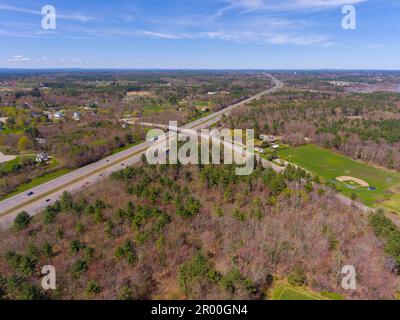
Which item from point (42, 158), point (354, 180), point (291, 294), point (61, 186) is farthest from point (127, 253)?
point (354, 180)

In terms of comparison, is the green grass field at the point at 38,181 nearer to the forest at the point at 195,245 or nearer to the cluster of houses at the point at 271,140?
the forest at the point at 195,245

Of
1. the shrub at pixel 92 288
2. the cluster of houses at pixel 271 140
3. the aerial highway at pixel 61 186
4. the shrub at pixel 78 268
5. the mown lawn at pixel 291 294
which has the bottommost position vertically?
the mown lawn at pixel 291 294

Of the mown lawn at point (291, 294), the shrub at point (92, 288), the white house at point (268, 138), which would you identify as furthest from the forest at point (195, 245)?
the white house at point (268, 138)

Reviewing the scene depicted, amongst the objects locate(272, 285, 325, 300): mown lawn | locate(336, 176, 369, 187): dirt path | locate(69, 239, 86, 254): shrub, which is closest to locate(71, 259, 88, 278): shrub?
locate(69, 239, 86, 254): shrub

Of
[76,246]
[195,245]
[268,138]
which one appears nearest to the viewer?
[76,246]

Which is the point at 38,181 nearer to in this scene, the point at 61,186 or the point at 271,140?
the point at 61,186

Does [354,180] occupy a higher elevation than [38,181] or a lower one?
lower

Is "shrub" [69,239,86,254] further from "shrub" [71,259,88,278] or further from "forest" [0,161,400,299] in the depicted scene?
"shrub" [71,259,88,278]

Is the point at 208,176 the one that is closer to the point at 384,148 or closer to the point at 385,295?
the point at 385,295
